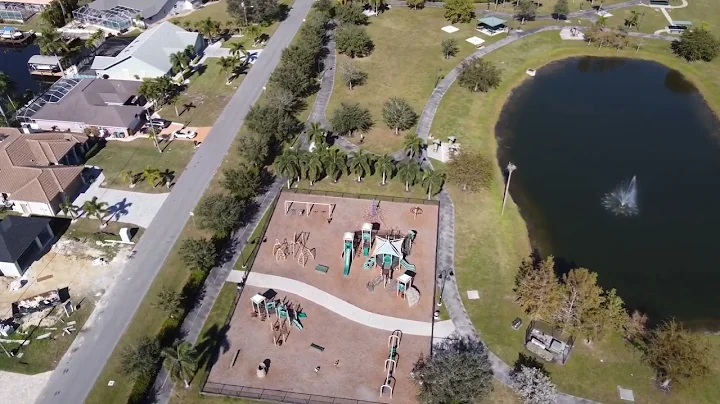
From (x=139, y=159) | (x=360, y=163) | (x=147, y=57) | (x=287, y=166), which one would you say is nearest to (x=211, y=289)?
(x=287, y=166)

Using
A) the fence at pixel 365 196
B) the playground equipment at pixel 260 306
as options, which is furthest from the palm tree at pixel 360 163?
the playground equipment at pixel 260 306

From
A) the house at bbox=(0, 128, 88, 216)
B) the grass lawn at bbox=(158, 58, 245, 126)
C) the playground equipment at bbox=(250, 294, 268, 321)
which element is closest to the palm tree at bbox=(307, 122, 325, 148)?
the grass lawn at bbox=(158, 58, 245, 126)

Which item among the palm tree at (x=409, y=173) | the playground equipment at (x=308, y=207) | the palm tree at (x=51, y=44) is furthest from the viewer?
the palm tree at (x=51, y=44)

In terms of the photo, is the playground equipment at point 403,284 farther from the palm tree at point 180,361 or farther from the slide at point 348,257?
the palm tree at point 180,361

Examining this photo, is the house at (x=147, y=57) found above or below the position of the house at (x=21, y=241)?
above

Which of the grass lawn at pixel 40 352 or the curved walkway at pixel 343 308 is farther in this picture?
the curved walkway at pixel 343 308

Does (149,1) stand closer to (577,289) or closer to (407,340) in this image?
(407,340)

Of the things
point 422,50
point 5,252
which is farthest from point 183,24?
point 5,252

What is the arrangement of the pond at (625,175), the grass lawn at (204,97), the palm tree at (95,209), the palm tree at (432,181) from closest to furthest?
the pond at (625,175) → the palm tree at (95,209) → the palm tree at (432,181) → the grass lawn at (204,97)

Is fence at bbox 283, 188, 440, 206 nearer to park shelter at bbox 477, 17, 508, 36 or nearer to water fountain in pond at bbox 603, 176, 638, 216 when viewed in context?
water fountain in pond at bbox 603, 176, 638, 216
